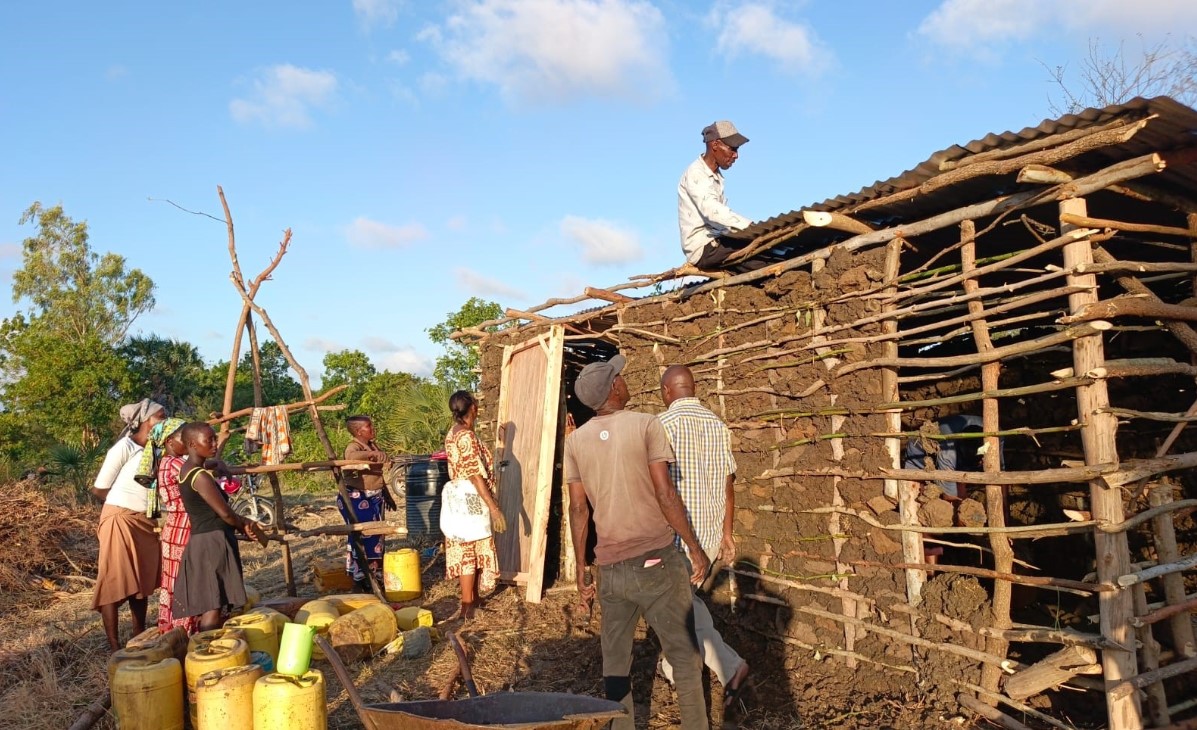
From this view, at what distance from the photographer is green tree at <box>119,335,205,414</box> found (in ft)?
86.8

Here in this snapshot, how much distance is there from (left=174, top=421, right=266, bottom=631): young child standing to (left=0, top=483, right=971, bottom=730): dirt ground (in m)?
0.79

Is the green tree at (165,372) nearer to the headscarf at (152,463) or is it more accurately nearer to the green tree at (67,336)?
the green tree at (67,336)

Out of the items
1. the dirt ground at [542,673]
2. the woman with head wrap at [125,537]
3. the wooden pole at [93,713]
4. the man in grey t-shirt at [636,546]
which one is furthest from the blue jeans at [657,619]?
the woman with head wrap at [125,537]

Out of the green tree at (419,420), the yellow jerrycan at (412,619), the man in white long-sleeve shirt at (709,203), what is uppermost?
the man in white long-sleeve shirt at (709,203)

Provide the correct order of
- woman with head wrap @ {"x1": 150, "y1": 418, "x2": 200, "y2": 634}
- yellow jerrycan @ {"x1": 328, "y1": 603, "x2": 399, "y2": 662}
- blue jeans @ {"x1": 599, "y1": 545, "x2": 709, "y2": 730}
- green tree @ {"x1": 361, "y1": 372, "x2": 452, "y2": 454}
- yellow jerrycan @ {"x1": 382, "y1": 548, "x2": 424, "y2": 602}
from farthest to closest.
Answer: green tree @ {"x1": 361, "y1": 372, "x2": 452, "y2": 454}
yellow jerrycan @ {"x1": 382, "y1": 548, "x2": 424, "y2": 602}
yellow jerrycan @ {"x1": 328, "y1": 603, "x2": 399, "y2": 662}
woman with head wrap @ {"x1": 150, "y1": 418, "x2": 200, "y2": 634}
blue jeans @ {"x1": 599, "y1": 545, "x2": 709, "y2": 730}

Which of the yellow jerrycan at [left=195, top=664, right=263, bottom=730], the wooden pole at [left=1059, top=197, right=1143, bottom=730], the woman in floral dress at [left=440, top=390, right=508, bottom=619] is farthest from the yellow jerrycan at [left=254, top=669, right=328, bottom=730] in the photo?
the wooden pole at [left=1059, top=197, right=1143, bottom=730]

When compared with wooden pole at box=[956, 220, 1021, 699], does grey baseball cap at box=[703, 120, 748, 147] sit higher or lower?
higher

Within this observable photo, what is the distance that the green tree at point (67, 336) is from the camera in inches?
884

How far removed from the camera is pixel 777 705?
4.84 m

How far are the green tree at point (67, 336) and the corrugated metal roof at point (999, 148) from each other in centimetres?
2007

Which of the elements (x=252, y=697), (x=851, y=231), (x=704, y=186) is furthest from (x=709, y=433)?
(x=252, y=697)

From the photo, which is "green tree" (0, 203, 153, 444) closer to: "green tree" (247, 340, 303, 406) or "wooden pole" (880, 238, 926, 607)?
"green tree" (247, 340, 303, 406)

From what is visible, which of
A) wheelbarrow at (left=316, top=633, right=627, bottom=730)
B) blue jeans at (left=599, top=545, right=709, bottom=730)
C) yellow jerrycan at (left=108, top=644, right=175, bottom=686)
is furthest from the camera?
yellow jerrycan at (left=108, top=644, right=175, bottom=686)

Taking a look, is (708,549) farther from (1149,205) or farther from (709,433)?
(1149,205)
